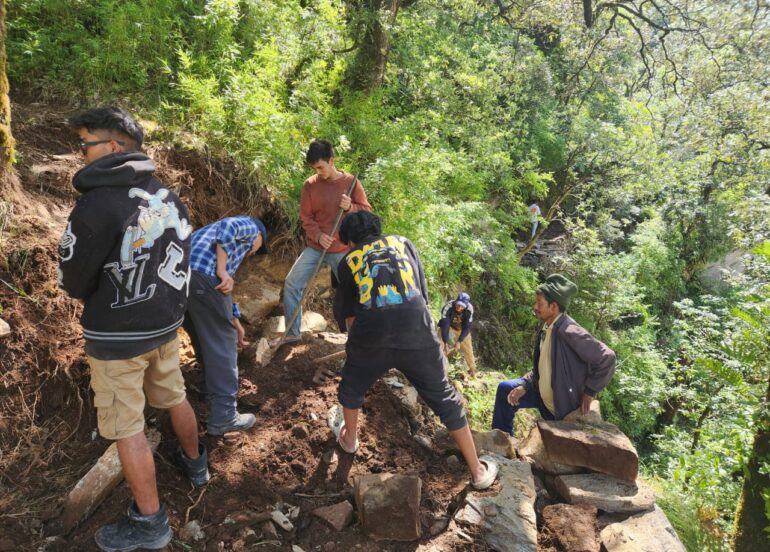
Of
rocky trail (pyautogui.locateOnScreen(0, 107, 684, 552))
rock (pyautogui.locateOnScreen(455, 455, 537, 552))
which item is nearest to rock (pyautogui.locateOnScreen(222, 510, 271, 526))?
rocky trail (pyautogui.locateOnScreen(0, 107, 684, 552))

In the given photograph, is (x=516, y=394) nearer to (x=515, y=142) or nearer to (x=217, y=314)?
(x=217, y=314)

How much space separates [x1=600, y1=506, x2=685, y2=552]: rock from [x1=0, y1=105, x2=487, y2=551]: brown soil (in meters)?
0.97

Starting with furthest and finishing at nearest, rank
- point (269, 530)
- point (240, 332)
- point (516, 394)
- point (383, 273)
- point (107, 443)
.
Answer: point (516, 394), point (240, 332), point (107, 443), point (383, 273), point (269, 530)

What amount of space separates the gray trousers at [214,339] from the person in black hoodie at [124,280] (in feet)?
2.10

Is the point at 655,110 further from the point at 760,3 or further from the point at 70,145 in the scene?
the point at 70,145

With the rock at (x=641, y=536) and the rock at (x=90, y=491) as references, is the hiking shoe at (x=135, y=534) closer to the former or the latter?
the rock at (x=90, y=491)

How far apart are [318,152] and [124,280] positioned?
2.38 m

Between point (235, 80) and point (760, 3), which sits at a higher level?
point (760, 3)

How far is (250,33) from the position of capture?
6.23m

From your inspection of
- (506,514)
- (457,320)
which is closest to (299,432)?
(506,514)

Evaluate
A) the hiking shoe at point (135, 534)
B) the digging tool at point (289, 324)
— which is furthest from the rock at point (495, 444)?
the hiking shoe at point (135, 534)

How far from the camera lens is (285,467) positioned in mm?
3283

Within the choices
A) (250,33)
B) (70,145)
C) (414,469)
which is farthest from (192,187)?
(414,469)

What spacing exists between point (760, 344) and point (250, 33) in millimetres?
6795
